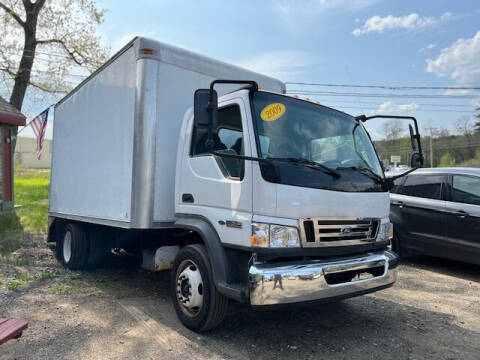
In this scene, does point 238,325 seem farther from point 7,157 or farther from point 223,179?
point 7,157

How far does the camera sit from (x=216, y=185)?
4.17 m

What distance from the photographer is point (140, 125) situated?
15.8ft

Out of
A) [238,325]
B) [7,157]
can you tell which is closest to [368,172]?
[238,325]

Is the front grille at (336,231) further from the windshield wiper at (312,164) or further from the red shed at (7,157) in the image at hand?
the red shed at (7,157)

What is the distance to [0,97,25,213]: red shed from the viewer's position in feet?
38.9

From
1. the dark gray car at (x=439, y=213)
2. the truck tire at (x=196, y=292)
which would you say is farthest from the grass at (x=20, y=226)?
the dark gray car at (x=439, y=213)

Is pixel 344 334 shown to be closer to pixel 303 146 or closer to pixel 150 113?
pixel 303 146

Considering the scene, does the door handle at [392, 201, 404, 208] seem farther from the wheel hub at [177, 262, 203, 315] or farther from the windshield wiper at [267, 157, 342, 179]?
the wheel hub at [177, 262, 203, 315]

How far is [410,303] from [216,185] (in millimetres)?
3208

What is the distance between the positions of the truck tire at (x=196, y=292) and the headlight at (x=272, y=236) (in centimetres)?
70

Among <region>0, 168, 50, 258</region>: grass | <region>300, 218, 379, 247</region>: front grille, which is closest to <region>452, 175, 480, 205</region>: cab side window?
<region>300, 218, 379, 247</region>: front grille

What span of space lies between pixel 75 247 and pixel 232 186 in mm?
4036

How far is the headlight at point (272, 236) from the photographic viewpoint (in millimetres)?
3586

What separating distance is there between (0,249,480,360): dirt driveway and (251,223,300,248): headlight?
539 mm
